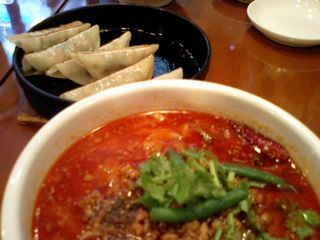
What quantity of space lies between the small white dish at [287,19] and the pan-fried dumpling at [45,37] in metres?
0.85

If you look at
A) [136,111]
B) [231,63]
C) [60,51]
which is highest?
[136,111]

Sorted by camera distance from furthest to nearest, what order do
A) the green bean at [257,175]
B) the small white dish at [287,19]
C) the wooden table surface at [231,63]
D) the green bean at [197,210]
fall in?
the small white dish at [287,19] → the wooden table surface at [231,63] → the green bean at [257,175] → the green bean at [197,210]

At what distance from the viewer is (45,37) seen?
5.52ft

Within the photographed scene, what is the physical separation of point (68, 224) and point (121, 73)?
2.50ft

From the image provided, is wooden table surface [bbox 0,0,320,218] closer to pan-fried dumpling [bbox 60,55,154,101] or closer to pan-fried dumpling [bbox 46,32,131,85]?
pan-fried dumpling [bbox 46,32,131,85]

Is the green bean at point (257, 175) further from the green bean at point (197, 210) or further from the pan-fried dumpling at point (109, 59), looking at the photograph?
the pan-fried dumpling at point (109, 59)

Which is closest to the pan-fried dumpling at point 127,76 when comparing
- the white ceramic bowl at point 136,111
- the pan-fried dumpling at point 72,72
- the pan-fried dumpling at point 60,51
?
the pan-fried dumpling at point 72,72

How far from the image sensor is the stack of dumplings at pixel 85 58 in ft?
5.10

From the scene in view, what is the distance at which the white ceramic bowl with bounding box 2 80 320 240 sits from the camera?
0.90 metres

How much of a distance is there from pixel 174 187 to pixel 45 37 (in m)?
1.08

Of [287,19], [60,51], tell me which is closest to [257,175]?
[60,51]

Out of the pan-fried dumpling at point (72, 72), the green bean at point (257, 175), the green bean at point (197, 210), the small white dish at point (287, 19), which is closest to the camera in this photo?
the green bean at point (197, 210)

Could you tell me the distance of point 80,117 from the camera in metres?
1.07

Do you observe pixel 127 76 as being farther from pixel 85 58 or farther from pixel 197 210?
pixel 197 210
